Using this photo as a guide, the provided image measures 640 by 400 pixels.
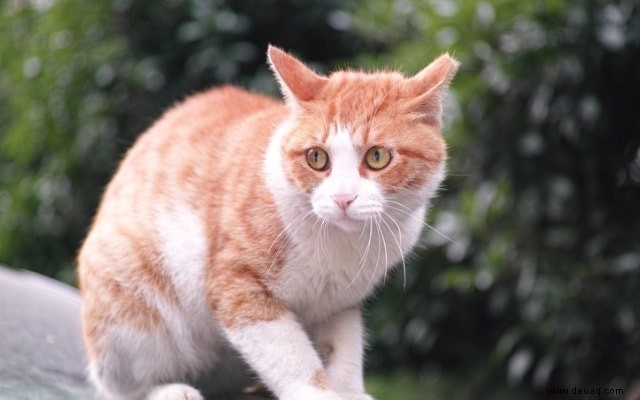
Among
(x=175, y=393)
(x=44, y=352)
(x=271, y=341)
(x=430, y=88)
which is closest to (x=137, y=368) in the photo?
(x=175, y=393)

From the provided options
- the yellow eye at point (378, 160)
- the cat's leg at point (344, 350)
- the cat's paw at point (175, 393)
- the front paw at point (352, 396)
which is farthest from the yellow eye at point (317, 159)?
the cat's paw at point (175, 393)

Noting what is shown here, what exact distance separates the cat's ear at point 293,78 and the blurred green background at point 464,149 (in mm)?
1178

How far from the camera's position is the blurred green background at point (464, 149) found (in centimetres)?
388

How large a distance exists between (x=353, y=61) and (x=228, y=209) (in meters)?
2.37

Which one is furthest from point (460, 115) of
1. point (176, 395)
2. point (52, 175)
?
point (52, 175)

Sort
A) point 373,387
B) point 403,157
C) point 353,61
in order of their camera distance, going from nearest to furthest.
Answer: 1. point 403,157
2. point 373,387
3. point 353,61

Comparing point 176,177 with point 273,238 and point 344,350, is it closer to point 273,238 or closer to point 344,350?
point 273,238

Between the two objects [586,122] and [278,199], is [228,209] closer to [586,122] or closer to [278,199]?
[278,199]

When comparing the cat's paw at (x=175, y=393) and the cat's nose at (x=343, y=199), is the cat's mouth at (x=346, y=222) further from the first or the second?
the cat's paw at (x=175, y=393)

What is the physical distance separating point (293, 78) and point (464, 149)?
1.79 meters

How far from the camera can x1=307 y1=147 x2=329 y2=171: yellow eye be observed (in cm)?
238

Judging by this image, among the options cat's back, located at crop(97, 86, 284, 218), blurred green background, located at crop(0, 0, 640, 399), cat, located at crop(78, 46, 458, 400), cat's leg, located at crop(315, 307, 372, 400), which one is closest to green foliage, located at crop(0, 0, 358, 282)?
blurred green background, located at crop(0, 0, 640, 399)

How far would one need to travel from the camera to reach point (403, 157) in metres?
2.38

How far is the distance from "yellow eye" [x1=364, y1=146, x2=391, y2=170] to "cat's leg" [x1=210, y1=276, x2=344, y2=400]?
1.52ft
